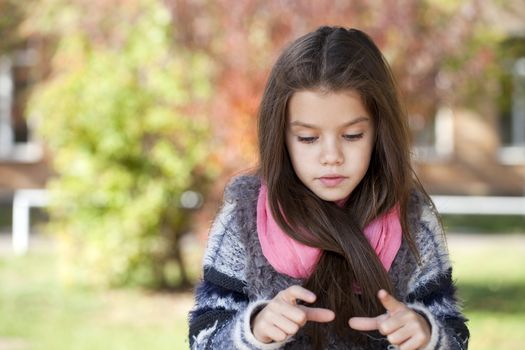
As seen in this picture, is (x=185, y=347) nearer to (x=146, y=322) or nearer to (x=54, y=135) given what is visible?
(x=146, y=322)

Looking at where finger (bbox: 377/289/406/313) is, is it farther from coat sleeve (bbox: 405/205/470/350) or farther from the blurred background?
the blurred background

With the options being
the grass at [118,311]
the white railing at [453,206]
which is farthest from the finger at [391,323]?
the white railing at [453,206]

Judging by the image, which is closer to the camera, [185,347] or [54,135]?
[185,347]

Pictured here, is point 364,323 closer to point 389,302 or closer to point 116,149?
point 389,302

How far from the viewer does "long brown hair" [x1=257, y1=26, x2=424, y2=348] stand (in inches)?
88.2

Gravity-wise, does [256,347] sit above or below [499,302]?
above

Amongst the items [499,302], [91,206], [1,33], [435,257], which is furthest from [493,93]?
[435,257]

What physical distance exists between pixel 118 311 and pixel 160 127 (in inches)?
71.5

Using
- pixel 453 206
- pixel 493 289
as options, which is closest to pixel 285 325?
pixel 493 289

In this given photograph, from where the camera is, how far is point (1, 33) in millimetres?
8461

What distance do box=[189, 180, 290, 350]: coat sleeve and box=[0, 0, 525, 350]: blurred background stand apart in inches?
198

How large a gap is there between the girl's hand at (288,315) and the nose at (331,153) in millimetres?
308

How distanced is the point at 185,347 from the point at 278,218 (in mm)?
5416

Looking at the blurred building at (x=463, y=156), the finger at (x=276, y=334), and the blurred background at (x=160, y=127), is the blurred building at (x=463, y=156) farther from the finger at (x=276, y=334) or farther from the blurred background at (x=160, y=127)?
the finger at (x=276, y=334)
